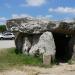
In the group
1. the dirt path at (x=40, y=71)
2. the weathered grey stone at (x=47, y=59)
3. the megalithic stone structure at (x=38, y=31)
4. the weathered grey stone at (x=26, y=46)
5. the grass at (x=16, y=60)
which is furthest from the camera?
the weathered grey stone at (x=26, y=46)

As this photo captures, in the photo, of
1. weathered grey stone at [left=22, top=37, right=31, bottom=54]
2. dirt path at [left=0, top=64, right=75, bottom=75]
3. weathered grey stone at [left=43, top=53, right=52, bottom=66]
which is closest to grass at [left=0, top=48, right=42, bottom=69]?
weathered grey stone at [left=43, top=53, right=52, bottom=66]

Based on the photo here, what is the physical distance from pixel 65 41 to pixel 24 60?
4741mm

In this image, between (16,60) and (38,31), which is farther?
(38,31)

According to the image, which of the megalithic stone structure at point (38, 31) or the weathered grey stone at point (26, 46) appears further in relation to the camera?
the weathered grey stone at point (26, 46)

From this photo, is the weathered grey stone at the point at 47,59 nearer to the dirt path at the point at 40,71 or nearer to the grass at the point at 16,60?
the grass at the point at 16,60

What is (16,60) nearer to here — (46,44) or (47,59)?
(47,59)

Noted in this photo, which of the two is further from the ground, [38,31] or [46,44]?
[38,31]

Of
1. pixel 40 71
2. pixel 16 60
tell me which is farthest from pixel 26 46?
pixel 40 71

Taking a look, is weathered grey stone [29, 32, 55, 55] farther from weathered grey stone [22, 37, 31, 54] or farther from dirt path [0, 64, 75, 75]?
dirt path [0, 64, 75, 75]

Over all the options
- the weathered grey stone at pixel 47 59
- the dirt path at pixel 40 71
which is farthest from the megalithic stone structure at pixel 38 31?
the dirt path at pixel 40 71

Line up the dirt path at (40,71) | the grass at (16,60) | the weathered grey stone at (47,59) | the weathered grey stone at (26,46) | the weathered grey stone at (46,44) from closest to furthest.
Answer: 1. the dirt path at (40,71)
2. the grass at (16,60)
3. the weathered grey stone at (47,59)
4. the weathered grey stone at (46,44)
5. the weathered grey stone at (26,46)

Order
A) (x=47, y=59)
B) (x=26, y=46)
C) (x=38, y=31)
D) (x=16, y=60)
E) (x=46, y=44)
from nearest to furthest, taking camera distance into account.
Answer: (x=47, y=59) → (x=16, y=60) → (x=46, y=44) → (x=38, y=31) → (x=26, y=46)

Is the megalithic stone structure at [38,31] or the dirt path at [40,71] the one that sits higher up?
the megalithic stone structure at [38,31]

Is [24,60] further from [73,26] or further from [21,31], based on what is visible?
[73,26]
